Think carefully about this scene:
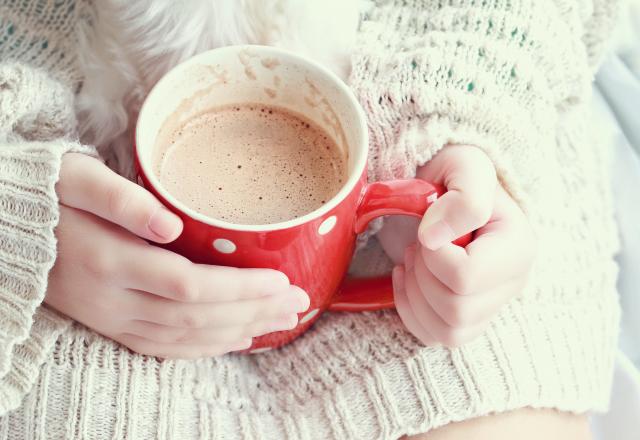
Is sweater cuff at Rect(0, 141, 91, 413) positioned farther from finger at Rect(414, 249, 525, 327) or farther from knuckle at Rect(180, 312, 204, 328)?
finger at Rect(414, 249, 525, 327)

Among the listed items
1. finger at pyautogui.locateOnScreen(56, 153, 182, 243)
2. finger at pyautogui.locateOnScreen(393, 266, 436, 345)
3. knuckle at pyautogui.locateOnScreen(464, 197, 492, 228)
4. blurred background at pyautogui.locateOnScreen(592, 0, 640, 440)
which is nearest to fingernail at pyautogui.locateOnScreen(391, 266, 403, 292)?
finger at pyautogui.locateOnScreen(393, 266, 436, 345)

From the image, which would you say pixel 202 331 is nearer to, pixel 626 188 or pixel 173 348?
pixel 173 348

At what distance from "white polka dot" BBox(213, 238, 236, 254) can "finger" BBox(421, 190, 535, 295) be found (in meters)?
0.17

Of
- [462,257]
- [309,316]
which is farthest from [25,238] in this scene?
[462,257]

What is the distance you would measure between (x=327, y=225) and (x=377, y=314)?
186mm

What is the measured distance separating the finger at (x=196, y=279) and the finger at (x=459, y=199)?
0.12 m

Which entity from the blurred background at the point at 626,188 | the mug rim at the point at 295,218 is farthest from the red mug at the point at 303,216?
the blurred background at the point at 626,188

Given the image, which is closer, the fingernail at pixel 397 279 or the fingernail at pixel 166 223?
the fingernail at pixel 166 223

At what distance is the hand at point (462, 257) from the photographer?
56 cm

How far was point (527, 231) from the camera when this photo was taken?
2.13 feet

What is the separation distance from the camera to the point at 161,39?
1.99ft

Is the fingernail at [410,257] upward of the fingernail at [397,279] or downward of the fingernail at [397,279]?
upward

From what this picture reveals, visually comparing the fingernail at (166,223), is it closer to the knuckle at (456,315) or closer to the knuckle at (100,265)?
the knuckle at (100,265)

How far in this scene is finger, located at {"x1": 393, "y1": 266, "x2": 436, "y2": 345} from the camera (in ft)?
2.10
